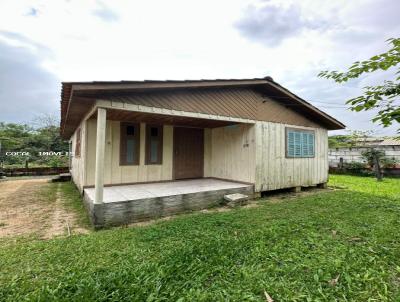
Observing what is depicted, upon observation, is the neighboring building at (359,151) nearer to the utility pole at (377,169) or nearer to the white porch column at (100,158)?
the utility pole at (377,169)

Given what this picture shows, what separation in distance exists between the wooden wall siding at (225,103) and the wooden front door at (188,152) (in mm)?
2445

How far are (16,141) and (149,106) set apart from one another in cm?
2012

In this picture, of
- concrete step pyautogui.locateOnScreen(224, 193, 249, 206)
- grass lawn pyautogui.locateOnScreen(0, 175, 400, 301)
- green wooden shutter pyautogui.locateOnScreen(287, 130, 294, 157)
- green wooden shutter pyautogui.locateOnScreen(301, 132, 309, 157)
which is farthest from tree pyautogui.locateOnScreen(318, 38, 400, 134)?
green wooden shutter pyautogui.locateOnScreen(301, 132, 309, 157)

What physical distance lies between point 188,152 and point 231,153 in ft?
5.46

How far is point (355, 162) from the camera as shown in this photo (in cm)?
1292

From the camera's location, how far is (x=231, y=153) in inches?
297

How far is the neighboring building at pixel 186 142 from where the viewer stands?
4.38 m

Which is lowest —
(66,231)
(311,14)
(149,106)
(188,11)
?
(66,231)

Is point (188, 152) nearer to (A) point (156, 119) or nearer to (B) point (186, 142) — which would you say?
(B) point (186, 142)

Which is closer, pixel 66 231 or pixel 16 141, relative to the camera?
pixel 66 231

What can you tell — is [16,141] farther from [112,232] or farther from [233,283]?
[233,283]

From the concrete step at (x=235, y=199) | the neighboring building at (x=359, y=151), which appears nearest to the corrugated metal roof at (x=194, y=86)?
the concrete step at (x=235, y=199)

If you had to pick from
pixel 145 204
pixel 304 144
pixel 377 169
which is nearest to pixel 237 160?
pixel 304 144

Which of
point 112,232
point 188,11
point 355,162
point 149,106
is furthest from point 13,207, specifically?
point 355,162
